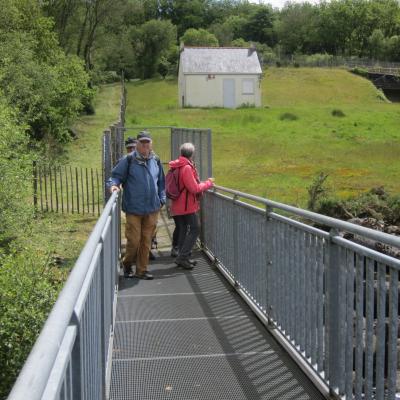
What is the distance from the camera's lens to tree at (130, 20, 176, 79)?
273 feet

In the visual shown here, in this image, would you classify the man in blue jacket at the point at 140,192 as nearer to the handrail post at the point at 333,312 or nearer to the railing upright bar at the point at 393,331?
the handrail post at the point at 333,312

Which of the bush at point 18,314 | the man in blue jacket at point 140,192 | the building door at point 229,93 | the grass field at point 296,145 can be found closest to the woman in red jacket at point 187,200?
the man in blue jacket at point 140,192

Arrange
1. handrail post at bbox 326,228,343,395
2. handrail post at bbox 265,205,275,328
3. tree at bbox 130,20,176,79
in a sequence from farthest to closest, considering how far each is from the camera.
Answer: tree at bbox 130,20,176,79
handrail post at bbox 265,205,275,328
handrail post at bbox 326,228,343,395

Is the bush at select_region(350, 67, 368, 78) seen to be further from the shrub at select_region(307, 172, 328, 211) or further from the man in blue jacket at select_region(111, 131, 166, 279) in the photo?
the man in blue jacket at select_region(111, 131, 166, 279)

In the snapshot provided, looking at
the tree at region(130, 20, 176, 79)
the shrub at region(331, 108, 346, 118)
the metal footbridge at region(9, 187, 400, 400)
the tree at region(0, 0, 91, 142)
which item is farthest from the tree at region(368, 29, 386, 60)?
the metal footbridge at region(9, 187, 400, 400)

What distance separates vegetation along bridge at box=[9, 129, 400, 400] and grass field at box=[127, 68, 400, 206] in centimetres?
1211

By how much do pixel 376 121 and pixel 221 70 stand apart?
68.9ft

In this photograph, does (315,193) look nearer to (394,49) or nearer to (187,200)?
(187,200)

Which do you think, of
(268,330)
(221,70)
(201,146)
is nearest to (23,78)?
(201,146)

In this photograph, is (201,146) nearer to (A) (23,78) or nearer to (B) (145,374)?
(B) (145,374)

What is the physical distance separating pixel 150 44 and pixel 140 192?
8370 cm

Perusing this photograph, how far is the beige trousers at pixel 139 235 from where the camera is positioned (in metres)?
7.66

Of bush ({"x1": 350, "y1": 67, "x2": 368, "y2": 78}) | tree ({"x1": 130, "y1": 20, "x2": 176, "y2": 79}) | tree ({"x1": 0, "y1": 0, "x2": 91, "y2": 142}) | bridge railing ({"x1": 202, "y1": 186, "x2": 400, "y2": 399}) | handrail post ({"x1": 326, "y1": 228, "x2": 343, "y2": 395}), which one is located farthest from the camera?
tree ({"x1": 130, "y1": 20, "x2": 176, "y2": 79})

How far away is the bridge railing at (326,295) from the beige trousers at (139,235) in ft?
4.82
